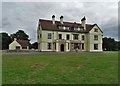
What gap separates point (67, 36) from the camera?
53250 mm

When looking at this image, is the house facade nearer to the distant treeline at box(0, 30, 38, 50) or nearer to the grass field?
the distant treeline at box(0, 30, 38, 50)

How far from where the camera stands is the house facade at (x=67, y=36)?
50531 millimetres

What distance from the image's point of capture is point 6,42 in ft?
299

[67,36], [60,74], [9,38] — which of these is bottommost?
[60,74]

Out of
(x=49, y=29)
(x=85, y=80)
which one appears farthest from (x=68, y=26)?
(x=85, y=80)

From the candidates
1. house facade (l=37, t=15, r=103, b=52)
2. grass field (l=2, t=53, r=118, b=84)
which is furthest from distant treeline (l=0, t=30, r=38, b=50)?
grass field (l=2, t=53, r=118, b=84)

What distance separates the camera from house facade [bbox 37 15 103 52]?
5053 centimetres

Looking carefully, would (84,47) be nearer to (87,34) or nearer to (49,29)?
(87,34)

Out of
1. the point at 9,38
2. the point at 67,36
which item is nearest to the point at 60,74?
the point at 67,36

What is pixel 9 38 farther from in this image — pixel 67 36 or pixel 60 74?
pixel 60 74

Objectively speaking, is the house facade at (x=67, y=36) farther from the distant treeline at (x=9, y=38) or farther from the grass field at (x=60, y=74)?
the grass field at (x=60, y=74)

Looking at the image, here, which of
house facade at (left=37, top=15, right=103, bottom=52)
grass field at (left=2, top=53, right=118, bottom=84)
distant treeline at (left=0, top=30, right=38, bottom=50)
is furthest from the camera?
distant treeline at (left=0, top=30, right=38, bottom=50)

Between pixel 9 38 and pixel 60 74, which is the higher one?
pixel 9 38

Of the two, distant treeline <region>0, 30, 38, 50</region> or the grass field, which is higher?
distant treeline <region>0, 30, 38, 50</region>
